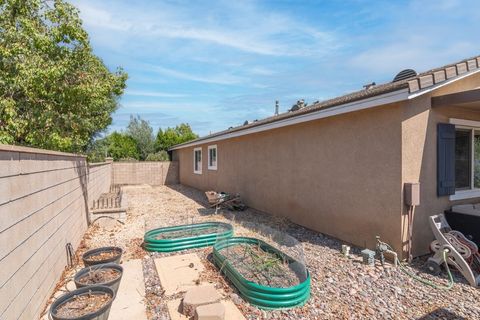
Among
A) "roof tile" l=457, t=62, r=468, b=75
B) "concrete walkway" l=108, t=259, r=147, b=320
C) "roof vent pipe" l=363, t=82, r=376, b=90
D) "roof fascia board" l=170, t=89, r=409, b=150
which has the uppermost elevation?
"roof vent pipe" l=363, t=82, r=376, b=90

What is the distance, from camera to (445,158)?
5.17 meters

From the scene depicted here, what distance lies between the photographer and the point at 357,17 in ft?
30.4

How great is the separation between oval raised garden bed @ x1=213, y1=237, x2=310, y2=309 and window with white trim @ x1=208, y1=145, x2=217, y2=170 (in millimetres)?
8442

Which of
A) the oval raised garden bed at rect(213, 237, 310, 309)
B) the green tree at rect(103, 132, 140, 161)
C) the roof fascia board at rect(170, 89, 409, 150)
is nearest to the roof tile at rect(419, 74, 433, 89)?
the roof fascia board at rect(170, 89, 409, 150)

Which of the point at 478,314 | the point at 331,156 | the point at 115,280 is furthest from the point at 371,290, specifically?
the point at 115,280

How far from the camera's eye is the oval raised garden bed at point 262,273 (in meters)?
3.48

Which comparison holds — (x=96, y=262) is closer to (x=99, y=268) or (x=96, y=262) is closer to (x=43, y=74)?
(x=99, y=268)

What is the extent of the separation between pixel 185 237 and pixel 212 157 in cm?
851

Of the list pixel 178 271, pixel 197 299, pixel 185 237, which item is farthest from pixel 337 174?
pixel 197 299

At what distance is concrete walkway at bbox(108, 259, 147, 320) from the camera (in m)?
3.35

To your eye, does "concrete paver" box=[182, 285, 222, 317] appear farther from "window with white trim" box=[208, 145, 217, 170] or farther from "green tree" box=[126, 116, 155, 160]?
"green tree" box=[126, 116, 155, 160]

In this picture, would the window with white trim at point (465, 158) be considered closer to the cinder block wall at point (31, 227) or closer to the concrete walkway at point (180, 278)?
the concrete walkway at point (180, 278)

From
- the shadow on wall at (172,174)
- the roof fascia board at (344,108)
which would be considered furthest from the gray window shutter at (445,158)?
the shadow on wall at (172,174)

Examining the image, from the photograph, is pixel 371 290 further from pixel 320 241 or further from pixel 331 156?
pixel 331 156
